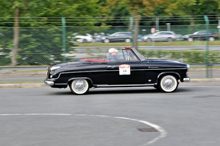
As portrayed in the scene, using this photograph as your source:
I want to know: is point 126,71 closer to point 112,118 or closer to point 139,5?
point 112,118

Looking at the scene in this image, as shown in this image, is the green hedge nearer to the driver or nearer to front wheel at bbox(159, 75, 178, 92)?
front wheel at bbox(159, 75, 178, 92)

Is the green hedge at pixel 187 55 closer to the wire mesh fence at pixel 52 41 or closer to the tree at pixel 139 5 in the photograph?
the wire mesh fence at pixel 52 41

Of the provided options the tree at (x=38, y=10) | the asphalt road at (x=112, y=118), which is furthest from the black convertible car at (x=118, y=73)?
the tree at (x=38, y=10)

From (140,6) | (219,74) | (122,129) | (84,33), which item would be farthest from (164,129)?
(140,6)

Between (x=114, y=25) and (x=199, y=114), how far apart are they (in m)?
11.6

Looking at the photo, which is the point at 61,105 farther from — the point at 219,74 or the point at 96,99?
the point at 219,74

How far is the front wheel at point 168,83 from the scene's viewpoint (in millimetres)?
12477

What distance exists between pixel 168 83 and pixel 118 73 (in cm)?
163

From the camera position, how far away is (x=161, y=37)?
19.9 meters

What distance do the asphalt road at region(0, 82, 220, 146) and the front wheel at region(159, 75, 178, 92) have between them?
23 cm

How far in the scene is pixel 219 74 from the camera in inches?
723

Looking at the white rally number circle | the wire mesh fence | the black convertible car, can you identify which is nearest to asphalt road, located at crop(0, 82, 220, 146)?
the black convertible car

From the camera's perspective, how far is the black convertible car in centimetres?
1227

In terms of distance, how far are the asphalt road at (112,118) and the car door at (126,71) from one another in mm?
452
